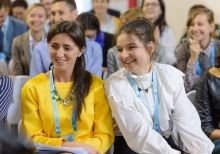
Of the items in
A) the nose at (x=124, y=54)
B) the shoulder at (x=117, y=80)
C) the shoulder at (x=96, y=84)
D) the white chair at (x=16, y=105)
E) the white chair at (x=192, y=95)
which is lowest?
the white chair at (x=16, y=105)

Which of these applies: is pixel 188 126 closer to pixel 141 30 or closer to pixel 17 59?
pixel 141 30

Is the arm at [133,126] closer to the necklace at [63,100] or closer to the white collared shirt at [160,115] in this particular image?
the white collared shirt at [160,115]

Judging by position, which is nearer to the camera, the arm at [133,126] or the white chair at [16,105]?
the arm at [133,126]

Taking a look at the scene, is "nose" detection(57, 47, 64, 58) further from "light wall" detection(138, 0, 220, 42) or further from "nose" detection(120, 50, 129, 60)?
"light wall" detection(138, 0, 220, 42)

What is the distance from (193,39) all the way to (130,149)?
1.50 meters

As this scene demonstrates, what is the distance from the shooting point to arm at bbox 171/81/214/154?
2.00 m

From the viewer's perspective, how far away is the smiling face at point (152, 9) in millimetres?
3846

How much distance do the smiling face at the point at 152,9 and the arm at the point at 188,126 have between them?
1.85 metres

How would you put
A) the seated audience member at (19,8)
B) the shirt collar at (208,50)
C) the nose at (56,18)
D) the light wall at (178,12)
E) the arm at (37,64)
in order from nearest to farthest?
the arm at (37,64) < the shirt collar at (208,50) < the nose at (56,18) < the light wall at (178,12) < the seated audience member at (19,8)

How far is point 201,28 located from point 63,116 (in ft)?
5.47

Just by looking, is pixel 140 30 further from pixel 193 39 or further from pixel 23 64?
pixel 23 64

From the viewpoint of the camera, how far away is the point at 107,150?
2086mm

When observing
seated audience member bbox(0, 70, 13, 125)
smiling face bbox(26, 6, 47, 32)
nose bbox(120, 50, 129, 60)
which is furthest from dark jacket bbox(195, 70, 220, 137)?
smiling face bbox(26, 6, 47, 32)

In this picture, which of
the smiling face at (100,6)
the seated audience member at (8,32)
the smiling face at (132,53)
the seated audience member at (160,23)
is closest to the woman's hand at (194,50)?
the seated audience member at (160,23)
